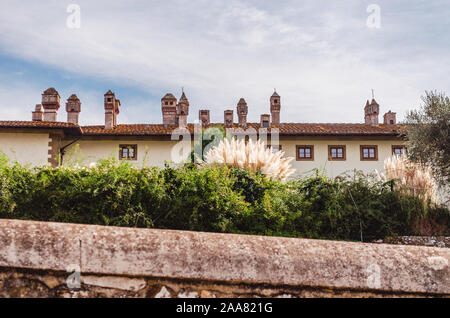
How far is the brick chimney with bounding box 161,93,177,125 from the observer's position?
27.1 meters

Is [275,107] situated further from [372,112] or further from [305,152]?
[372,112]

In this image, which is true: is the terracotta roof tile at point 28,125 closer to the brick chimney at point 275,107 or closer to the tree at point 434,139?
the brick chimney at point 275,107

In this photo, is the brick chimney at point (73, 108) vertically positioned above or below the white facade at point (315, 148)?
above

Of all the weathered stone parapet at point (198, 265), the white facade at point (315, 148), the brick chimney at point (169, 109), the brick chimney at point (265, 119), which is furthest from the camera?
the brick chimney at point (169, 109)

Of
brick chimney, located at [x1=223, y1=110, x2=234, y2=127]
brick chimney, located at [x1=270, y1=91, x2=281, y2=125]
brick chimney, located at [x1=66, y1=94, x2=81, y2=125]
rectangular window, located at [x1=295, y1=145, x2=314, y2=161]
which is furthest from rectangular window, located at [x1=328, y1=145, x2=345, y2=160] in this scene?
brick chimney, located at [x1=66, y1=94, x2=81, y2=125]

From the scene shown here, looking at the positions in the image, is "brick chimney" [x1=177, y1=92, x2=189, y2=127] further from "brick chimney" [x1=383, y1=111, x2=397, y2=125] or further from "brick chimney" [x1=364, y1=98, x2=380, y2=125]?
"brick chimney" [x1=383, y1=111, x2=397, y2=125]

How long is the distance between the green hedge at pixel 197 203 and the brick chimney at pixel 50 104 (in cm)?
2206

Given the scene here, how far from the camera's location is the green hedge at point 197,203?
4137 mm

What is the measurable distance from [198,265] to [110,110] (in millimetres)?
24483

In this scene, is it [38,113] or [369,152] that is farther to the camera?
[38,113]

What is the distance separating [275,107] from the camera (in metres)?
28.7

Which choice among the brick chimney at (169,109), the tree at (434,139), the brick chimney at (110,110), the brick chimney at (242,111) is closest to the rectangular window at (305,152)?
the brick chimney at (242,111)

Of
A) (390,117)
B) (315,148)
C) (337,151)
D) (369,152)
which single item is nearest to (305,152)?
(315,148)

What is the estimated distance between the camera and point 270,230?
449cm
